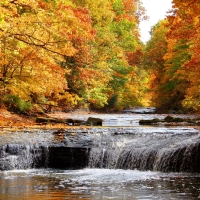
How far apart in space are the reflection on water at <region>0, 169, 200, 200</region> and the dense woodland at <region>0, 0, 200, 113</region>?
3650mm

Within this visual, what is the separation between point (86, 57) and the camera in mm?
32219

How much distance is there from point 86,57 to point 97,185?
73.8ft

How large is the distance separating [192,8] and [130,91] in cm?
3884

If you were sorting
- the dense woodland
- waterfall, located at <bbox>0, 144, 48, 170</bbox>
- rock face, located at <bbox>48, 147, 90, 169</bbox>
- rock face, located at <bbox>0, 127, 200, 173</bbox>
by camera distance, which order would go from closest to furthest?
1. rock face, located at <bbox>0, 127, 200, 173</bbox>
2. waterfall, located at <bbox>0, 144, 48, 170</bbox>
3. rock face, located at <bbox>48, 147, 90, 169</bbox>
4. the dense woodland

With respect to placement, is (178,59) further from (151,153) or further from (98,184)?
(98,184)

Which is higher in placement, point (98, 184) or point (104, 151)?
point (104, 151)

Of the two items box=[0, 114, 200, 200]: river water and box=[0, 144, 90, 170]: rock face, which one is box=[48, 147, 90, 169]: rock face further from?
box=[0, 114, 200, 200]: river water

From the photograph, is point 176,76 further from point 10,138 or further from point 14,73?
point 10,138

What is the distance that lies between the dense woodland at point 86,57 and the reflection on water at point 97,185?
144 inches

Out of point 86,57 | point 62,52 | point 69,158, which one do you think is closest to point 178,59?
point 86,57

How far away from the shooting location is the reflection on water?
8.91 metres

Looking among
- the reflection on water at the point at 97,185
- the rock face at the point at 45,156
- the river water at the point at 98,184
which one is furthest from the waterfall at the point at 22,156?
the reflection on water at the point at 97,185

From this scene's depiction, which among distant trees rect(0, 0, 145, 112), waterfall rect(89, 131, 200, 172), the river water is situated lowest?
the river water

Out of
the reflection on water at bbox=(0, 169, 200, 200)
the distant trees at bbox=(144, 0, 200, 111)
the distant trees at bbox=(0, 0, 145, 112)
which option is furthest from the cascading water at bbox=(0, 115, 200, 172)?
the distant trees at bbox=(144, 0, 200, 111)
